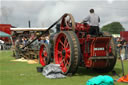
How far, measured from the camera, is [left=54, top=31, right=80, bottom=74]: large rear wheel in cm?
656

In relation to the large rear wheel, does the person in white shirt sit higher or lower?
higher

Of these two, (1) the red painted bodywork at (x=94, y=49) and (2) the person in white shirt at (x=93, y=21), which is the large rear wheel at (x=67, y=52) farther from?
(2) the person in white shirt at (x=93, y=21)

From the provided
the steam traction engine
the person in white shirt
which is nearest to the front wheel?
the steam traction engine

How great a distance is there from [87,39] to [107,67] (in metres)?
1.38

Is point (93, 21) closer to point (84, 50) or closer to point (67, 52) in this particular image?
point (84, 50)

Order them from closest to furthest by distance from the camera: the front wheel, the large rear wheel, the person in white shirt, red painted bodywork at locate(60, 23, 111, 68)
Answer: the large rear wheel < red painted bodywork at locate(60, 23, 111, 68) < the person in white shirt < the front wheel

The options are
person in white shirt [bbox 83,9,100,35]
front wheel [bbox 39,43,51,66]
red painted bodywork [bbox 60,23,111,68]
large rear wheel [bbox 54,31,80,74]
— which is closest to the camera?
large rear wheel [bbox 54,31,80,74]

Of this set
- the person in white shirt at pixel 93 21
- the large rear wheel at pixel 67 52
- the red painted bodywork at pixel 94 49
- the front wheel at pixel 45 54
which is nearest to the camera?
the large rear wheel at pixel 67 52

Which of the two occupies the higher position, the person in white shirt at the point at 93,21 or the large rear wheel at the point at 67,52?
the person in white shirt at the point at 93,21

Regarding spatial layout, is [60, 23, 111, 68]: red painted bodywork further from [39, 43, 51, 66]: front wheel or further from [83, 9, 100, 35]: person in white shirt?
[39, 43, 51, 66]: front wheel

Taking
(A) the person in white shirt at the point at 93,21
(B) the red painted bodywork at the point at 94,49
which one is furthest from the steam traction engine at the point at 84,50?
(A) the person in white shirt at the point at 93,21

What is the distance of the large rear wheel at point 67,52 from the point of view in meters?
6.56

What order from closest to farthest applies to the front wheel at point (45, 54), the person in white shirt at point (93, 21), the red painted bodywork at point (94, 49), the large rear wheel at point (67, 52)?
the large rear wheel at point (67, 52) → the red painted bodywork at point (94, 49) → the person in white shirt at point (93, 21) → the front wheel at point (45, 54)

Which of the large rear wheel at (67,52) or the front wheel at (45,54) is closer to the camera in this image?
the large rear wheel at (67,52)
